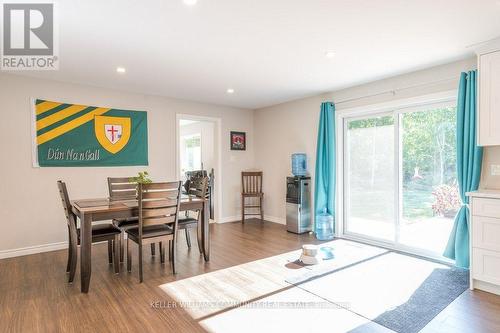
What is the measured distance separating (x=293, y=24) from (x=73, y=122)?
11.6 feet

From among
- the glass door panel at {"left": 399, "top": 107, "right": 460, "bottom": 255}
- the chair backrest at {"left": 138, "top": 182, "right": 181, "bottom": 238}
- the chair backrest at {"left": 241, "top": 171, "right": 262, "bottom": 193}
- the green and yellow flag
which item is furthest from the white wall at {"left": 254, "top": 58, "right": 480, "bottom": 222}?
the chair backrest at {"left": 138, "top": 182, "right": 181, "bottom": 238}

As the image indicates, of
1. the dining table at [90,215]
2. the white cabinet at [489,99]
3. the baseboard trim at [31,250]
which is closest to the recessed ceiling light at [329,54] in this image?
the white cabinet at [489,99]

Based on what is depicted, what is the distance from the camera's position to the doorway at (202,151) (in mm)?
5721

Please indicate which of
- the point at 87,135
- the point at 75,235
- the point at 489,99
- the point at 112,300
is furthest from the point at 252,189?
the point at 489,99

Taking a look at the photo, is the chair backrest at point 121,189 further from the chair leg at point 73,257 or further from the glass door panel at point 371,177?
the glass door panel at point 371,177

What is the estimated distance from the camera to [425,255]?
12.3 feet

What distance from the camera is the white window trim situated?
3.61 m

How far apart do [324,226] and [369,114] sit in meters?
1.92

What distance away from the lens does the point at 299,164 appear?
5.19m

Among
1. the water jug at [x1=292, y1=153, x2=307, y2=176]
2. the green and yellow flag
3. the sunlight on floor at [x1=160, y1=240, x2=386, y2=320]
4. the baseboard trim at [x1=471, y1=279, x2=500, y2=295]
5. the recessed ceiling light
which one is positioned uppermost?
the recessed ceiling light

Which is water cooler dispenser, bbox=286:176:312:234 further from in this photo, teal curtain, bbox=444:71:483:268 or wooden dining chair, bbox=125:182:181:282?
wooden dining chair, bbox=125:182:181:282

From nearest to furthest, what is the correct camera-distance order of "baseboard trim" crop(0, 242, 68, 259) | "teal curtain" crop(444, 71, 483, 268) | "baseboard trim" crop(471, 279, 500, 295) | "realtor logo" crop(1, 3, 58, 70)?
1. "realtor logo" crop(1, 3, 58, 70)
2. "baseboard trim" crop(471, 279, 500, 295)
3. "teal curtain" crop(444, 71, 483, 268)
4. "baseboard trim" crop(0, 242, 68, 259)

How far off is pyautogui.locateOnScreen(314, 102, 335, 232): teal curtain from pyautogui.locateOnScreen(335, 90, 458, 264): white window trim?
0.32 ft

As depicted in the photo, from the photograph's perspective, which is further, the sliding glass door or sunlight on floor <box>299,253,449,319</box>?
the sliding glass door
